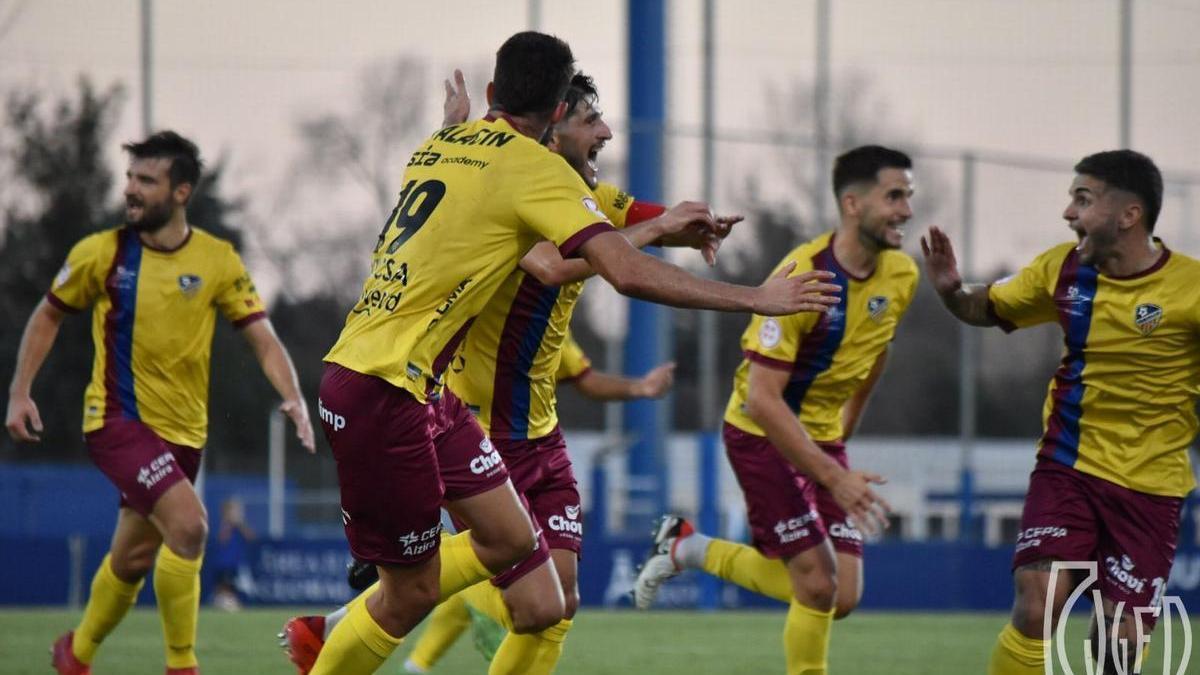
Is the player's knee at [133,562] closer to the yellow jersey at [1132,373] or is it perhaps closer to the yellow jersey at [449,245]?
the yellow jersey at [449,245]

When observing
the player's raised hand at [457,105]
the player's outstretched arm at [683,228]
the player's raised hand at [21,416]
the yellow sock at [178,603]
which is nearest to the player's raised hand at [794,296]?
the player's outstretched arm at [683,228]

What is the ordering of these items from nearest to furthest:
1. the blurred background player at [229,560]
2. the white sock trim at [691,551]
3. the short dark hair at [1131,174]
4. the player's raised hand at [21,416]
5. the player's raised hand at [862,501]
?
the player's raised hand at [862,501], the short dark hair at [1131,174], the player's raised hand at [21,416], the white sock trim at [691,551], the blurred background player at [229,560]

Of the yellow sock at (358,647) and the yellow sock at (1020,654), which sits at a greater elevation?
the yellow sock at (358,647)

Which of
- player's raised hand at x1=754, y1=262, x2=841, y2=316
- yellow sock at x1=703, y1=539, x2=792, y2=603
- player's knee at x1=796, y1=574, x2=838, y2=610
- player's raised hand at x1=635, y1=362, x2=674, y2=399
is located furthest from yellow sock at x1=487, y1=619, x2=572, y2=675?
player's raised hand at x1=635, y1=362, x2=674, y2=399

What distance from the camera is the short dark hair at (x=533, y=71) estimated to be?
5.93 meters

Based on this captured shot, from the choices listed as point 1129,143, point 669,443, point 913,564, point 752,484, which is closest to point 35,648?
point 752,484

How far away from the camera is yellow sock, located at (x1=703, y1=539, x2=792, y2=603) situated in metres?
9.03

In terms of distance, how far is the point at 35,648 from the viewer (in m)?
10.7

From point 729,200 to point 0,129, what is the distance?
27.0 ft

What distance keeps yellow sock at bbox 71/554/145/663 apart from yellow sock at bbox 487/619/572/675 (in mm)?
2185

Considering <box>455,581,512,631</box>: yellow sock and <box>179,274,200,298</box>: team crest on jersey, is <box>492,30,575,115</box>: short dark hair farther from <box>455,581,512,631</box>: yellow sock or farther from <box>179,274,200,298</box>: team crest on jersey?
<box>179,274,200,298</box>: team crest on jersey

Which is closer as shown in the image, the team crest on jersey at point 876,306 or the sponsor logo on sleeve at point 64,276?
the team crest on jersey at point 876,306

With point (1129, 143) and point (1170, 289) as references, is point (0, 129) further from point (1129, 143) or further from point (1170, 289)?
point (1170, 289)

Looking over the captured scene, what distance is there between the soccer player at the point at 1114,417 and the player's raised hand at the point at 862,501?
2.56 feet
